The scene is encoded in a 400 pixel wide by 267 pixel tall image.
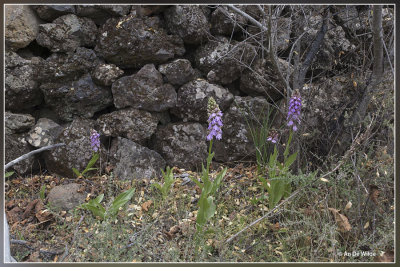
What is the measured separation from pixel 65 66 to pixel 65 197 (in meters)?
0.92

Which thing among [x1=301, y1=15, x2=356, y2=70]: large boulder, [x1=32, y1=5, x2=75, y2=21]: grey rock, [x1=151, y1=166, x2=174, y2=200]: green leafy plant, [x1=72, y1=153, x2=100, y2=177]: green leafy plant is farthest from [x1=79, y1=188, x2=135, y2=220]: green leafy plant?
[x1=301, y1=15, x2=356, y2=70]: large boulder

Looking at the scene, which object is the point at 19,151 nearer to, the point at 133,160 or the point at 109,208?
the point at 133,160

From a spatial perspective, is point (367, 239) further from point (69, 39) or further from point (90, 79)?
point (69, 39)

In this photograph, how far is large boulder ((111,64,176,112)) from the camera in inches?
104

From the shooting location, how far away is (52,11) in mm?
2547

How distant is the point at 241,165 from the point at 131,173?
78 centimetres

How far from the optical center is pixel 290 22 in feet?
8.14

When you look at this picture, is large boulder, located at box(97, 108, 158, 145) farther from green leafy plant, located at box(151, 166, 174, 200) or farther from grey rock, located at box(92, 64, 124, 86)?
green leafy plant, located at box(151, 166, 174, 200)

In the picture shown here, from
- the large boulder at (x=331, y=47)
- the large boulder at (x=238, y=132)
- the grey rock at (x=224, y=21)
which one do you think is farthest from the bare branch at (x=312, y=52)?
the grey rock at (x=224, y=21)

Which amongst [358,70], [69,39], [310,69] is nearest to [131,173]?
[69,39]

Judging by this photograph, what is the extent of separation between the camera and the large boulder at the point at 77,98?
8.64ft

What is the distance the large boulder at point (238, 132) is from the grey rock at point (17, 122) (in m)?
1.34

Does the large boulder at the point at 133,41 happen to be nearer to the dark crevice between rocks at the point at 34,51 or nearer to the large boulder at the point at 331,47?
the dark crevice between rocks at the point at 34,51

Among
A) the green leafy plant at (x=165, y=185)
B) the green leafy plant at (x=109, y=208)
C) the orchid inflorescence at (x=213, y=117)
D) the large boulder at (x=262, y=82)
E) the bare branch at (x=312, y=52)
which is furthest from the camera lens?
the large boulder at (x=262, y=82)
